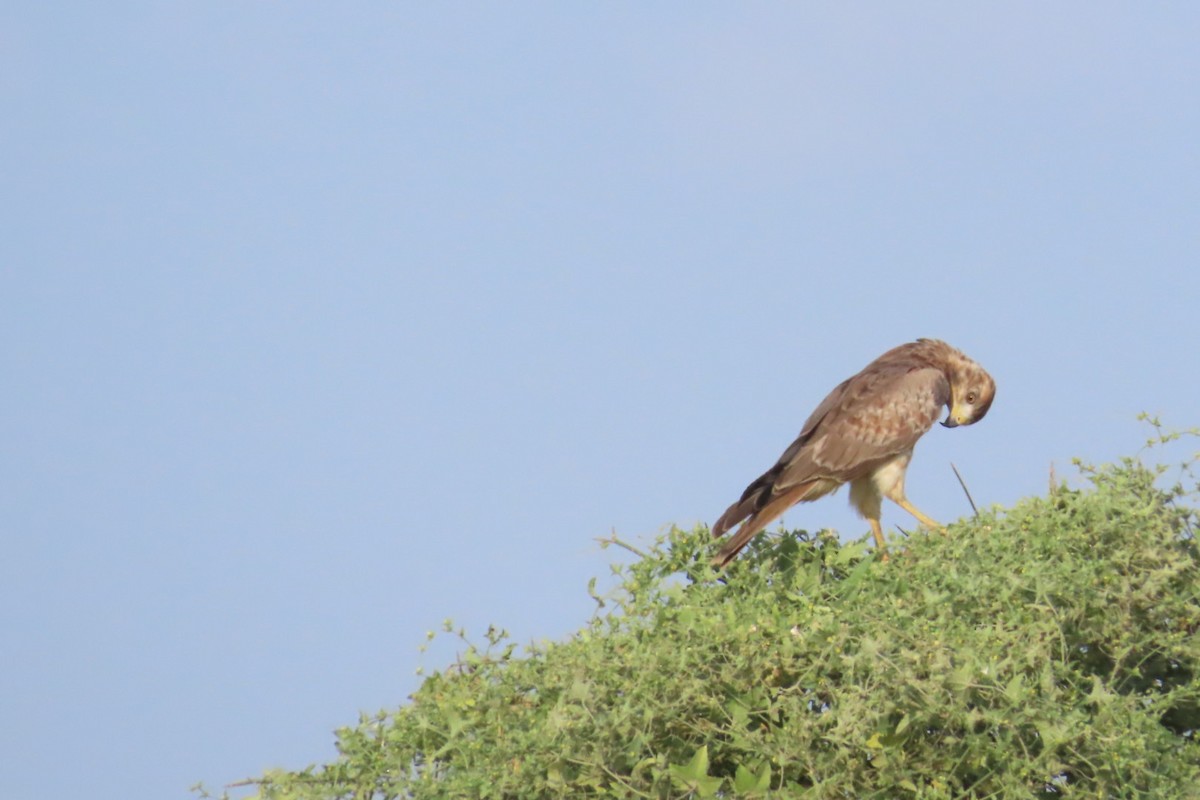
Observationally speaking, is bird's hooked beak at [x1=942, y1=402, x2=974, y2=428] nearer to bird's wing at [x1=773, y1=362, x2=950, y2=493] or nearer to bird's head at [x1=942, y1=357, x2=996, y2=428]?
bird's head at [x1=942, y1=357, x2=996, y2=428]

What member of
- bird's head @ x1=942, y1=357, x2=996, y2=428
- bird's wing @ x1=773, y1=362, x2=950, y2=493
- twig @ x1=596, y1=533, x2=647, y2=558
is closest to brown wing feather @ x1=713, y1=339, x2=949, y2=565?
bird's wing @ x1=773, y1=362, x2=950, y2=493

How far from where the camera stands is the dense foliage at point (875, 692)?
Answer: 405 cm

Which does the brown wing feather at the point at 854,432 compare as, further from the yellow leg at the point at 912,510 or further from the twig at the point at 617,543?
the twig at the point at 617,543

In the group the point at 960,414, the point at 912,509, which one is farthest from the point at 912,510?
the point at 960,414

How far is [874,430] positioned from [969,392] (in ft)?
4.73

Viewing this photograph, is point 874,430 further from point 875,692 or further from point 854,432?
point 875,692

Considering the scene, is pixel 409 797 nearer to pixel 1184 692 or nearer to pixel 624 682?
pixel 624 682

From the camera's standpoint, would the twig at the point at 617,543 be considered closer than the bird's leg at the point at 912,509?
Yes

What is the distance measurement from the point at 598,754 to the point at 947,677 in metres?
1.07

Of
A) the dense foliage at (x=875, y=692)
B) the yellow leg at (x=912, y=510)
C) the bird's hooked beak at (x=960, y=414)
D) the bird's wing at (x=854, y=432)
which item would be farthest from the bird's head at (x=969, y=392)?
the dense foliage at (x=875, y=692)

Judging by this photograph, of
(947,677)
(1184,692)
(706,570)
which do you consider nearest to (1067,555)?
(1184,692)

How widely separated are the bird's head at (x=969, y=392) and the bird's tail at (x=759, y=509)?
1.84 m

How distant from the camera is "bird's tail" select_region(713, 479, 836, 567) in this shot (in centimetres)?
782

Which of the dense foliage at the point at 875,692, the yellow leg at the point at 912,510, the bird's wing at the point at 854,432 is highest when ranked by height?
the bird's wing at the point at 854,432
